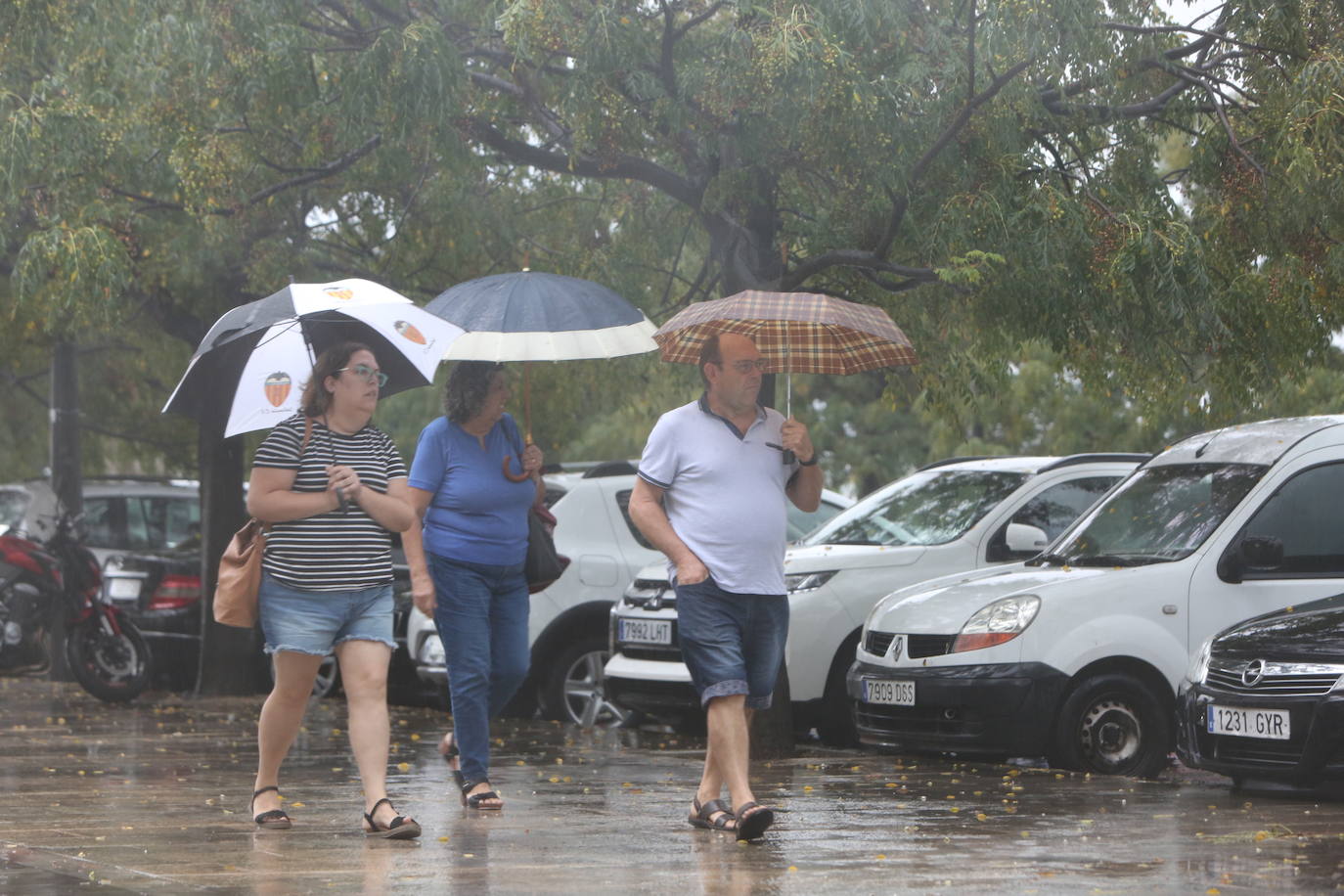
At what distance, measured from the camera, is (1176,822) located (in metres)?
7.79

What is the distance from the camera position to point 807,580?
11352 mm

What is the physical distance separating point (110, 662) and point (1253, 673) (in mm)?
9385

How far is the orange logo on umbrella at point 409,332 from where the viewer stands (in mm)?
7953

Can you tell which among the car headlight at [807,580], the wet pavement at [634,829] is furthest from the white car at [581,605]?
the car headlight at [807,580]

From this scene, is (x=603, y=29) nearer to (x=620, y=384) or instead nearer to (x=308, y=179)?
(x=308, y=179)

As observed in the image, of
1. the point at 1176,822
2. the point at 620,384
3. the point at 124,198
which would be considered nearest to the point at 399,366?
the point at 1176,822

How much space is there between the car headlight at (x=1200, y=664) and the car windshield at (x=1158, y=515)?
102cm

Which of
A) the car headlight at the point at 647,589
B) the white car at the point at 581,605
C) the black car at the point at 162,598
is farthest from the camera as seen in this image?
the black car at the point at 162,598

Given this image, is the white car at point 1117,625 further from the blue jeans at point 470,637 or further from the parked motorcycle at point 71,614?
the parked motorcycle at point 71,614

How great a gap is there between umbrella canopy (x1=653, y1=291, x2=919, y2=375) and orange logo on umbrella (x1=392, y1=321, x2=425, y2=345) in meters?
1.04

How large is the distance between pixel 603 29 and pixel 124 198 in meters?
4.81

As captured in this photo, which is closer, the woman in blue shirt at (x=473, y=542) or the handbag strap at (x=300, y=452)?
the handbag strap at (x=300, y=452)

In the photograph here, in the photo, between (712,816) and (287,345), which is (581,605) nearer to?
(287,345)

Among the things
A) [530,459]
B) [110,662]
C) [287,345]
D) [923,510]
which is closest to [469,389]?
[530,459]
